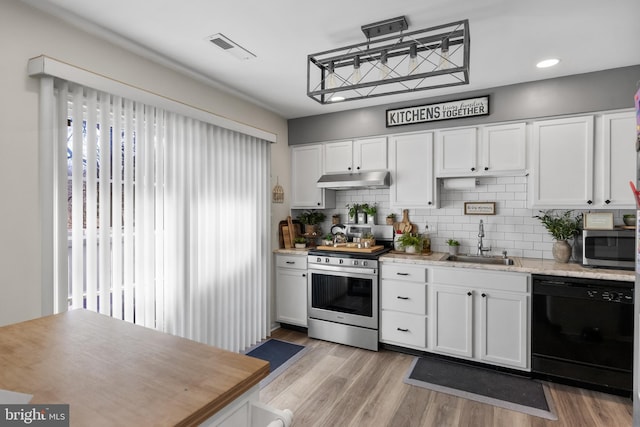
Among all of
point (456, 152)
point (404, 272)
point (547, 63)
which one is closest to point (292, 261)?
point (404, 272)

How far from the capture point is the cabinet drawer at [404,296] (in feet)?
10.6

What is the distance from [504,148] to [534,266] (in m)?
1.11

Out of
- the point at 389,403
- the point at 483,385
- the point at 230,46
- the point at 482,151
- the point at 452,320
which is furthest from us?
the point at 482,151

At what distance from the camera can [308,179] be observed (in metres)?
4.18

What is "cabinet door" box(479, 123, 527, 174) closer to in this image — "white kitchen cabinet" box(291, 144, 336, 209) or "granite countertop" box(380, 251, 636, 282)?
"granite countertop" box(380, 251, 636, 282)

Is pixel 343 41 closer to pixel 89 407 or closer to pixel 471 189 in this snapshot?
pixel 471 189

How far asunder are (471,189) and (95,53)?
11.4 ft

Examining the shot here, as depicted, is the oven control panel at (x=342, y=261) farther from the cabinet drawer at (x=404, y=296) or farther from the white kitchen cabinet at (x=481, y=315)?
the white kitchen cabinet at (x=481, y=315)

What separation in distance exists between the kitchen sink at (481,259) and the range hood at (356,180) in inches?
40.3

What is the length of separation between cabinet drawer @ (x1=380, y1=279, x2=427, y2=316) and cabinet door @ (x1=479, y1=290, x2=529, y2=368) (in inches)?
20.3

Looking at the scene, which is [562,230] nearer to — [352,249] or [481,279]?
[481,279]

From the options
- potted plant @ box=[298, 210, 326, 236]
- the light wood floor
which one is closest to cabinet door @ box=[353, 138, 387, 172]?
potted plant @ box=[298, 210, 326, 236]

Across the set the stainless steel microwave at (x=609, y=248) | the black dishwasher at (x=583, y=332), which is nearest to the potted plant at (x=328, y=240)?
the black dishwasher at (x=583, y=332)

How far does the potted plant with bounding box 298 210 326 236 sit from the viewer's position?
13.9ft
